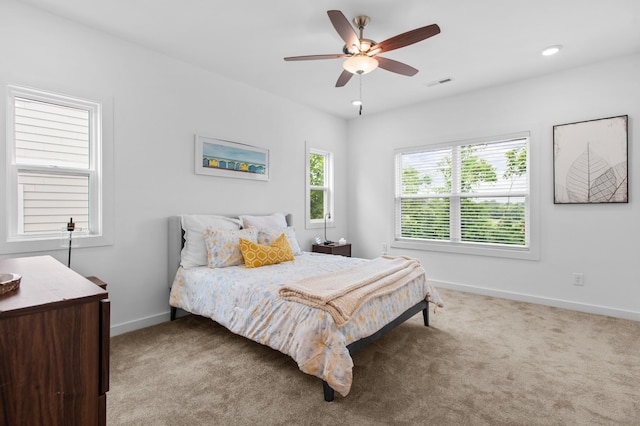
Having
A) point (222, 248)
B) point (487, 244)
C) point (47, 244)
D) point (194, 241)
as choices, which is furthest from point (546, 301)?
point (47, 244)

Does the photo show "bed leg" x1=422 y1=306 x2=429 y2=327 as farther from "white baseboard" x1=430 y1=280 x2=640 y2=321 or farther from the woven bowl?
the woven bowl

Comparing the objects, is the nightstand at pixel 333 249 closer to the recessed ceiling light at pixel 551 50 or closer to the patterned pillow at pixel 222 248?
the patterned pillow at pixel 222 248

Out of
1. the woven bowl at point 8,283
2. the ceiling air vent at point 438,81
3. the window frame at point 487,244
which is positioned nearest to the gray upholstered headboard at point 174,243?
the woven bowl at point 8,283

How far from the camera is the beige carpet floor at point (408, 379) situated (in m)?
1.82

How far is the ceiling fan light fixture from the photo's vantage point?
254 cm

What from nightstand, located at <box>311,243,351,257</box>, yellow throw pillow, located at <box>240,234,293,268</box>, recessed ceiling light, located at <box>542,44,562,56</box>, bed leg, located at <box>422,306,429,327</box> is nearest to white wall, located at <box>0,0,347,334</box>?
yellow throw pillow, located at <box>240,234,293,268</box>

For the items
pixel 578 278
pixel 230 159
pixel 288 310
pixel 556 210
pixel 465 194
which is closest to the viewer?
pixel 288 310

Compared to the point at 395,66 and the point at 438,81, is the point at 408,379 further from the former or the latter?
the point at 438,81

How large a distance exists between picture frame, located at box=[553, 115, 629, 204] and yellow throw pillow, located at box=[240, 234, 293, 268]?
125 inches

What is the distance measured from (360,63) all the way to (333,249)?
8.97 feet

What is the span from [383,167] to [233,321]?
3.58 metres

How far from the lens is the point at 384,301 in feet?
7.95

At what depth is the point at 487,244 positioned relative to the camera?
4246mm

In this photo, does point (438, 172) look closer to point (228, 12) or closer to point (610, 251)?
point (610, 251)
